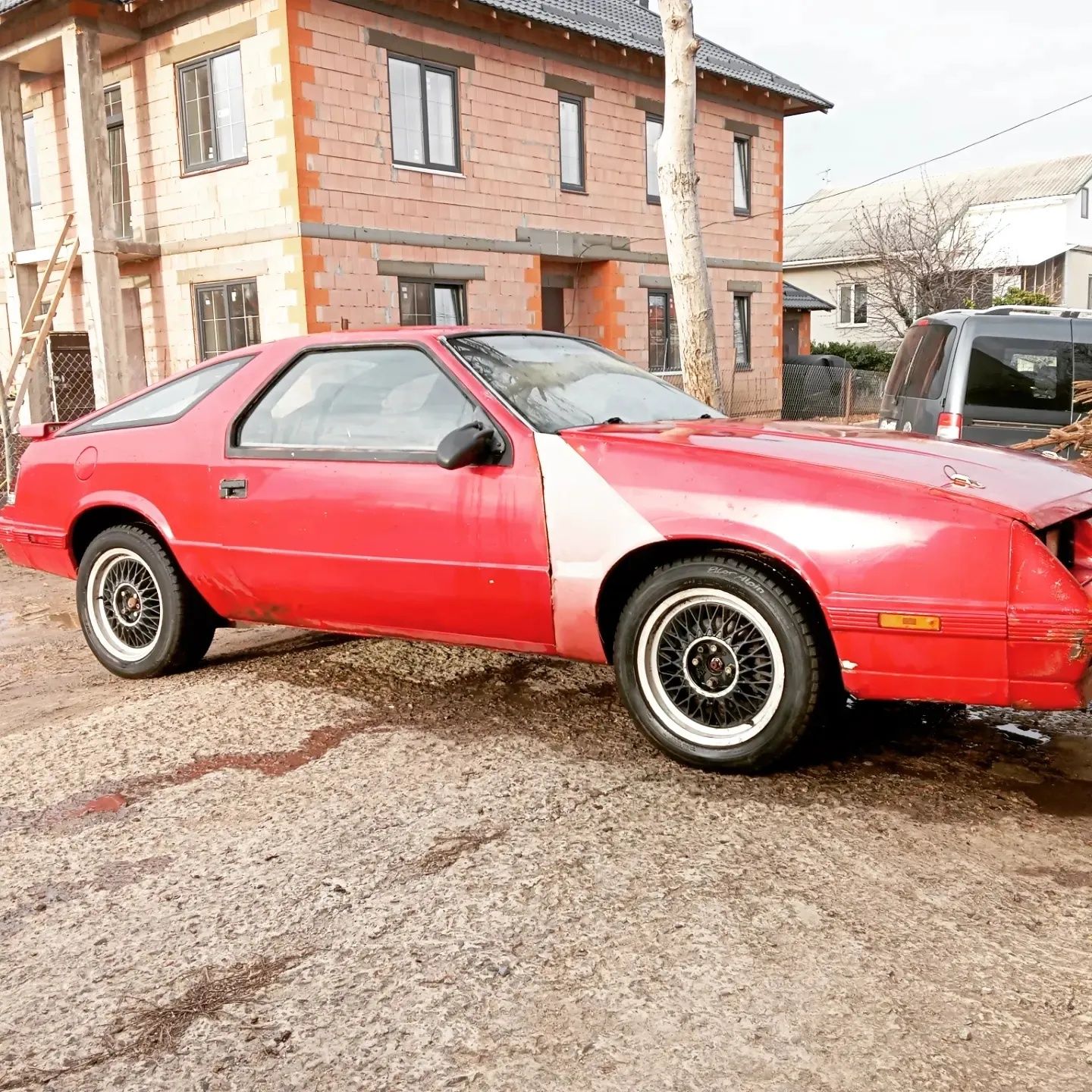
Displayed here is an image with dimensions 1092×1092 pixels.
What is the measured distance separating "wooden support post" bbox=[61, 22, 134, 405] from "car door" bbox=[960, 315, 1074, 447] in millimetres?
10696

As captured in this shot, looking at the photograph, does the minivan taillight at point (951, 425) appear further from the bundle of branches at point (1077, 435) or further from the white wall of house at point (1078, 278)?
the white wall of house at point (1078, 278)

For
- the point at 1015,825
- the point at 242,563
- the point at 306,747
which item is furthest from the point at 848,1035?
the point at 242,563

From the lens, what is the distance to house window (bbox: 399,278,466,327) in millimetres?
15602

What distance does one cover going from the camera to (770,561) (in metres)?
3.73

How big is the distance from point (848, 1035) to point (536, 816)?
1.35 meters

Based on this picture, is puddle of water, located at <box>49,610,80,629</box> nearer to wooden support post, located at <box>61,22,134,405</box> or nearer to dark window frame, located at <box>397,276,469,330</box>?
wooden support post, located at <box>61,22,134,405</box>

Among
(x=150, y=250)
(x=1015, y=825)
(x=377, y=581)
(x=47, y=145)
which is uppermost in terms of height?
(x=47, y=145)

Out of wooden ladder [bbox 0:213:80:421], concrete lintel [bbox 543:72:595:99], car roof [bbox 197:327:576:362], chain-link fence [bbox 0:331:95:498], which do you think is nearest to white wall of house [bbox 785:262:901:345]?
concrete lintel [bbox 543:72:595:99]

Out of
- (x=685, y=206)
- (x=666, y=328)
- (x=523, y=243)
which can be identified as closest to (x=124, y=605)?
(x=685, y=206)

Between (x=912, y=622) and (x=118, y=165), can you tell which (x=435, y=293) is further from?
(x=912, y=622)

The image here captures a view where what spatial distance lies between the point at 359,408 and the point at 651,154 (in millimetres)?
16229

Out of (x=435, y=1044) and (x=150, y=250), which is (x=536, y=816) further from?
(x=150, y=250)

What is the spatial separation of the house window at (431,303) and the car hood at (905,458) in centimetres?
1160

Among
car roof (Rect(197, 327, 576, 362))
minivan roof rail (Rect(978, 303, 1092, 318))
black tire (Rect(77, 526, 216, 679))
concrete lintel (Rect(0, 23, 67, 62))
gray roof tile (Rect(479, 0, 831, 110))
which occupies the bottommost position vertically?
black tire (Rect(77, 526, 216, 679))
